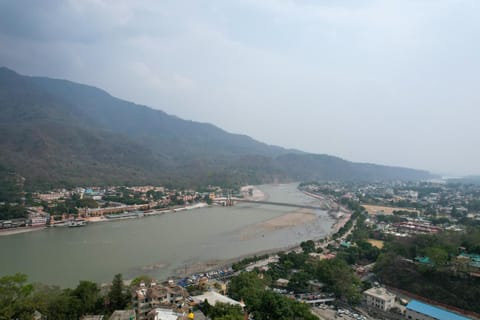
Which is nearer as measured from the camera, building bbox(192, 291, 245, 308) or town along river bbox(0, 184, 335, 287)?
building bbox(192, 291, 245, 308)

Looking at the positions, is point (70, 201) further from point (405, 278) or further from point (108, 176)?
point (405, 278)

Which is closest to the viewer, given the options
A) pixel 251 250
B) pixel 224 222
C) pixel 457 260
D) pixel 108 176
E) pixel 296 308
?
pixel 296 308

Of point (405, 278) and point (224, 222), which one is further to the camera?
point (224, 222)

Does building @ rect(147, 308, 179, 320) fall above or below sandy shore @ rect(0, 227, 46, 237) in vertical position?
above

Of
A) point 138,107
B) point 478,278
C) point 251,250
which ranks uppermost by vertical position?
point 138,107

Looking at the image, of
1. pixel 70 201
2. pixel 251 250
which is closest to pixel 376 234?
pixel 251 250

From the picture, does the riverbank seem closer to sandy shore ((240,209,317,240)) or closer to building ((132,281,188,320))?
sandy shore ((240,209,317,240))

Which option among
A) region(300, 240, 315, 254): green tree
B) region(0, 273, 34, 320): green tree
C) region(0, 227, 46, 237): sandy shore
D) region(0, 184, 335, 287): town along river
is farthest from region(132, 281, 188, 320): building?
region(0, 227, 46, 237): sandy shore
